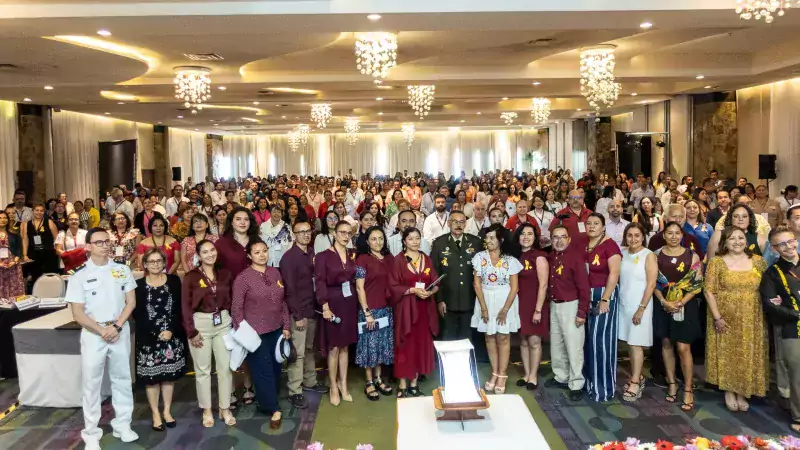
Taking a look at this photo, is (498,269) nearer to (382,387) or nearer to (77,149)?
(382,387)

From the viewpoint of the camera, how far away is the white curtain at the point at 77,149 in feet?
50.8

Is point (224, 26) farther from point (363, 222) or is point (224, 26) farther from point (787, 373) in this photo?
point (787, 373)

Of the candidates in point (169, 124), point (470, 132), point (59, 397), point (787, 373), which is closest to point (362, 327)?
point (59, 397)

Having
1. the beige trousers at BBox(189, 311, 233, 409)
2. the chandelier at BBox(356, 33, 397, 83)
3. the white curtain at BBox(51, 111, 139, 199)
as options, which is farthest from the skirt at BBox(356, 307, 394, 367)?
the white curtain at BBox(51, 111, 139, 199)

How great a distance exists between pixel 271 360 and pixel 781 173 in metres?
12.4

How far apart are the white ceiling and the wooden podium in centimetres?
400

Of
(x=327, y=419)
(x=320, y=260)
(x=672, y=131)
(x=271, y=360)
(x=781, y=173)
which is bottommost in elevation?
(x=327, y=419)

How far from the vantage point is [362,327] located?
17.3 ft

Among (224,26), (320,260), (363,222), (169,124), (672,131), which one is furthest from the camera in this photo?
(169,124)

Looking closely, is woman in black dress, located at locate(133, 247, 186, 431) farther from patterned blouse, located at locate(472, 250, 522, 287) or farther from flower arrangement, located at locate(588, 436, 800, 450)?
flower arrangement, located at locate(588, 436, 800, 450)

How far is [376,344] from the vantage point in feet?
17.5

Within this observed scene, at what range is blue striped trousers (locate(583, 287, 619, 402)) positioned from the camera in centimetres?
520

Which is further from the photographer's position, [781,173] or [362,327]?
[781,173]

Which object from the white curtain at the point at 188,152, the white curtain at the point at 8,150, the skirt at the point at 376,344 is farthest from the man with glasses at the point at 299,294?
the white curtain at the point at 188,152
